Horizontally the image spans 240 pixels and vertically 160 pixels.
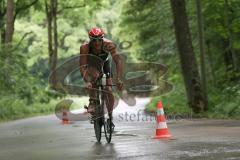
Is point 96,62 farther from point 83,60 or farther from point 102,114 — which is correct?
point 102,114

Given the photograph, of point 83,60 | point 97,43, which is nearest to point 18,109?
point 83,60

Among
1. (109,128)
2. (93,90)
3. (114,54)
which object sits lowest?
(109,128)

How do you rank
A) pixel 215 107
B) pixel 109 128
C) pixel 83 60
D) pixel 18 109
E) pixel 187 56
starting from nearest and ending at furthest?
pixel 83 60 < pixel 109 128 < pixel 215 107 < pixel 187 56 < pixel 18 109

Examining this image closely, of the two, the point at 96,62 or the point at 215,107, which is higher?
the point at 96,62

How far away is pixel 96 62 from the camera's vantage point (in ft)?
36.9

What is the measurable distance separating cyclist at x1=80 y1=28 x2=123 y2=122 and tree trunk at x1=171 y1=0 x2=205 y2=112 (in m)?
10.7

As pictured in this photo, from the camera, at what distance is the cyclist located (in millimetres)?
11008

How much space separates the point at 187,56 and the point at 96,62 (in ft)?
36.7

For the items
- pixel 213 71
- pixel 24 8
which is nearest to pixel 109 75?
pixel 213 71

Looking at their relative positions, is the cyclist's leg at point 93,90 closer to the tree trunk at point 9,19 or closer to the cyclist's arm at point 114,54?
the cyclist's arm at point 114,54

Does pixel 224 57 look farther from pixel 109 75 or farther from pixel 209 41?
pixel 109 75

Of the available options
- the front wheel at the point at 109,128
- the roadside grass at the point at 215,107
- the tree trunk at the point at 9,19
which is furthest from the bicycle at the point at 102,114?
the tree trunk at the point at 9,19

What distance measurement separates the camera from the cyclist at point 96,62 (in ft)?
36.1

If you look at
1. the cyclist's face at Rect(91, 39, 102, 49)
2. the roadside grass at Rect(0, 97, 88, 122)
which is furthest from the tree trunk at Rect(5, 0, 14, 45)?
the cyclist's face at Rect(91, 39, 102, 49)
